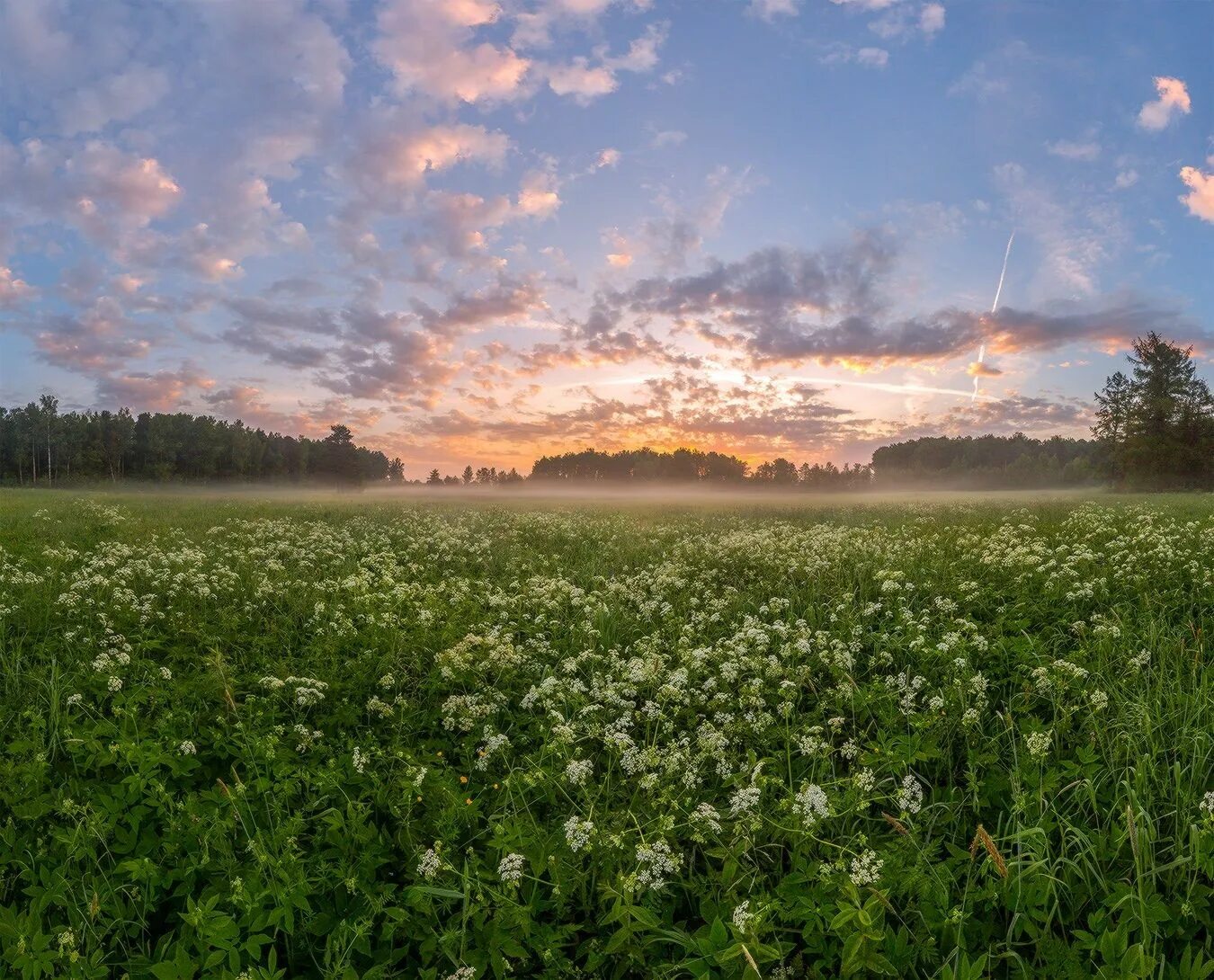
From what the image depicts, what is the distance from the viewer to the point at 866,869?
3.52 m

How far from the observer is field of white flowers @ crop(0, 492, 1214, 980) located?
140 inches

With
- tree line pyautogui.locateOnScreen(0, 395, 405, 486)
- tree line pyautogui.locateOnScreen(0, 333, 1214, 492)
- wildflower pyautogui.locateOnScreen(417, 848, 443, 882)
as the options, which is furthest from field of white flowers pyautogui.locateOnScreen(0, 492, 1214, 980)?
tree line pyautogui.locateOnScreen(0, 395, 405, 486)

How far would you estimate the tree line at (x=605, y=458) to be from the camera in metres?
58.0

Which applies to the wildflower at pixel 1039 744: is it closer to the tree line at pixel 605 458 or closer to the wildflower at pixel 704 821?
the wildflower at pixel 704 821


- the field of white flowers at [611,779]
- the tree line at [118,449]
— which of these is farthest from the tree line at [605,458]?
the field of white flowers at [611,779]

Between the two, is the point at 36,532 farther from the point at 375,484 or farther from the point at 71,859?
the point at 375,484

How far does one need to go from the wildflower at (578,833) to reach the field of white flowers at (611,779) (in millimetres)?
30

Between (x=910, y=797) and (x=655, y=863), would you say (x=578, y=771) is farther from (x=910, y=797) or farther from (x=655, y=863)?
(x=910, y=797)

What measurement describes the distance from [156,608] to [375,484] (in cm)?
9655

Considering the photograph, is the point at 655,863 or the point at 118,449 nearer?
the point at 655,863

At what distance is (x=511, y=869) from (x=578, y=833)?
1.49 feet

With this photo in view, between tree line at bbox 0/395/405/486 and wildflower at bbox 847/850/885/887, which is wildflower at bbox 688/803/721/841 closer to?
wildflower at bbox 847/850/885/887

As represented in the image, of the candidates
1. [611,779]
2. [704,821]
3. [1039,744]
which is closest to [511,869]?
[704,821]

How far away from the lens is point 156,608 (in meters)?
8.56
